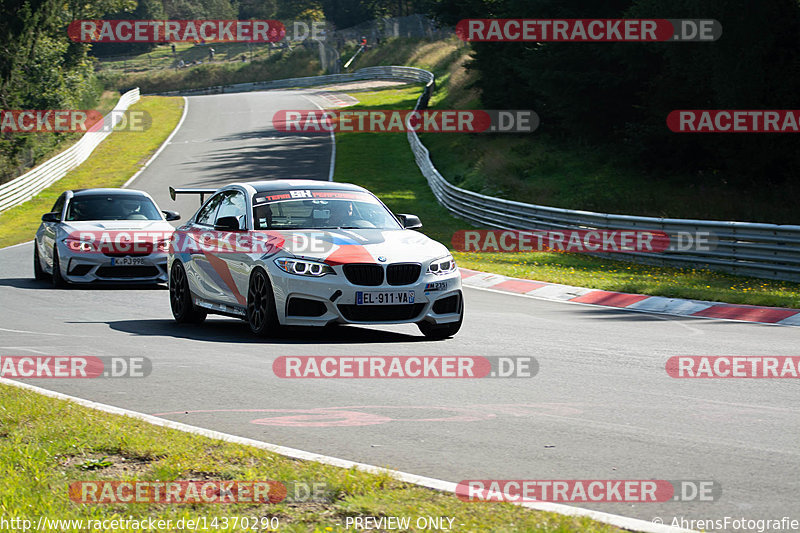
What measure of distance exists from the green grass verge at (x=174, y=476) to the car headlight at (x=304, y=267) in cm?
374

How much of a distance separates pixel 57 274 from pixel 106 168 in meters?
30.3

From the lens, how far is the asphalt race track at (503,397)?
5.73m

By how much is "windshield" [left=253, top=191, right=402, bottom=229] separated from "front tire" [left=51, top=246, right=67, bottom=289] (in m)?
6.19

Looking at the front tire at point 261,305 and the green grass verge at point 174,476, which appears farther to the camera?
the front tire at point 261,305

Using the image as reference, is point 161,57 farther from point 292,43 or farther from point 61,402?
point 61,402

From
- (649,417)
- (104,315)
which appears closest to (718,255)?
(104,315)

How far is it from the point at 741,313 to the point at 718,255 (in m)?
5.83

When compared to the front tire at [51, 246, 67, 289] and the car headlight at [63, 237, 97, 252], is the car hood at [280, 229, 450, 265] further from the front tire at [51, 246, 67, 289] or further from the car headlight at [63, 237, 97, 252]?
the front tire at [51, 246, 67, 289]

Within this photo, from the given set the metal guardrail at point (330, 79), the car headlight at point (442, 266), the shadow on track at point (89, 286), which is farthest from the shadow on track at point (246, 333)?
the metal guardrail at point (330, 79)

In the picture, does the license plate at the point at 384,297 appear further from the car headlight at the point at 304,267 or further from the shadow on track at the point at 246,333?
the shadow on track at the point at 246,333

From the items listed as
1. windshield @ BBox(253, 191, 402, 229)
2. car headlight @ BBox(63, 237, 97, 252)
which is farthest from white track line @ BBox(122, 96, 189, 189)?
windshield @ BBox(253, 191, 402, 229)

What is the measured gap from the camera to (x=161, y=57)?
13112 cm

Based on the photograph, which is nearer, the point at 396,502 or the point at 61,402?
the point at 396,502

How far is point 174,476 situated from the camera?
5.32m
